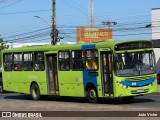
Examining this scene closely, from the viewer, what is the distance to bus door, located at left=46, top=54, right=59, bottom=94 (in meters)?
26.1

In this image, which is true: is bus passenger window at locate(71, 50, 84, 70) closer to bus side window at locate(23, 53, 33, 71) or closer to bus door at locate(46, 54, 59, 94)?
bus door at locate(46, 54, 59, 94)

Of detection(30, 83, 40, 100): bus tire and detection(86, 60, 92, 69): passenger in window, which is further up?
detection(86, 60, 92, 69): passenger in window

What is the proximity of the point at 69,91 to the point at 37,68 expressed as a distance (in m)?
2.83

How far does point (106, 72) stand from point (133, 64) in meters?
1.22

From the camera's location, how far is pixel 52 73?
26.4 m

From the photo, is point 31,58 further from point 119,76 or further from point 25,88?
point 119,76

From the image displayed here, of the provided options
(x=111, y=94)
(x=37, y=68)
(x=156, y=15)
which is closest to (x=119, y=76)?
(x=111, y=94)

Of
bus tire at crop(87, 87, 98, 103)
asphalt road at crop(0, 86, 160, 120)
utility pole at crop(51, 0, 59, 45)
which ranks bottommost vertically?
asphalt road at crop(0, 86, 160, 120)

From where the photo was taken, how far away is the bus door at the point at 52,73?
26.1m

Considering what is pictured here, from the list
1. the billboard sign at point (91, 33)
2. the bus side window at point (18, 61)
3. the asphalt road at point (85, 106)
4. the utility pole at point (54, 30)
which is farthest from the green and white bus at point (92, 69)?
the billboard sign at point (91, 33)

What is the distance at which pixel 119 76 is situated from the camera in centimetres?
2238

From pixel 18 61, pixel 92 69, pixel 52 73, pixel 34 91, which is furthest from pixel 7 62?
pixel 92 69

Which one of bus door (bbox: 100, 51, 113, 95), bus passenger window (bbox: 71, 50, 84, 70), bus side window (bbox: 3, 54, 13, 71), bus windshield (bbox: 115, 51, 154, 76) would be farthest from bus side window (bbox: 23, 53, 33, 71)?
bus windshield (bbox: 115, 51, 154, 76)

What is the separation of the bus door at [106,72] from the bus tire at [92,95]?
74cm
